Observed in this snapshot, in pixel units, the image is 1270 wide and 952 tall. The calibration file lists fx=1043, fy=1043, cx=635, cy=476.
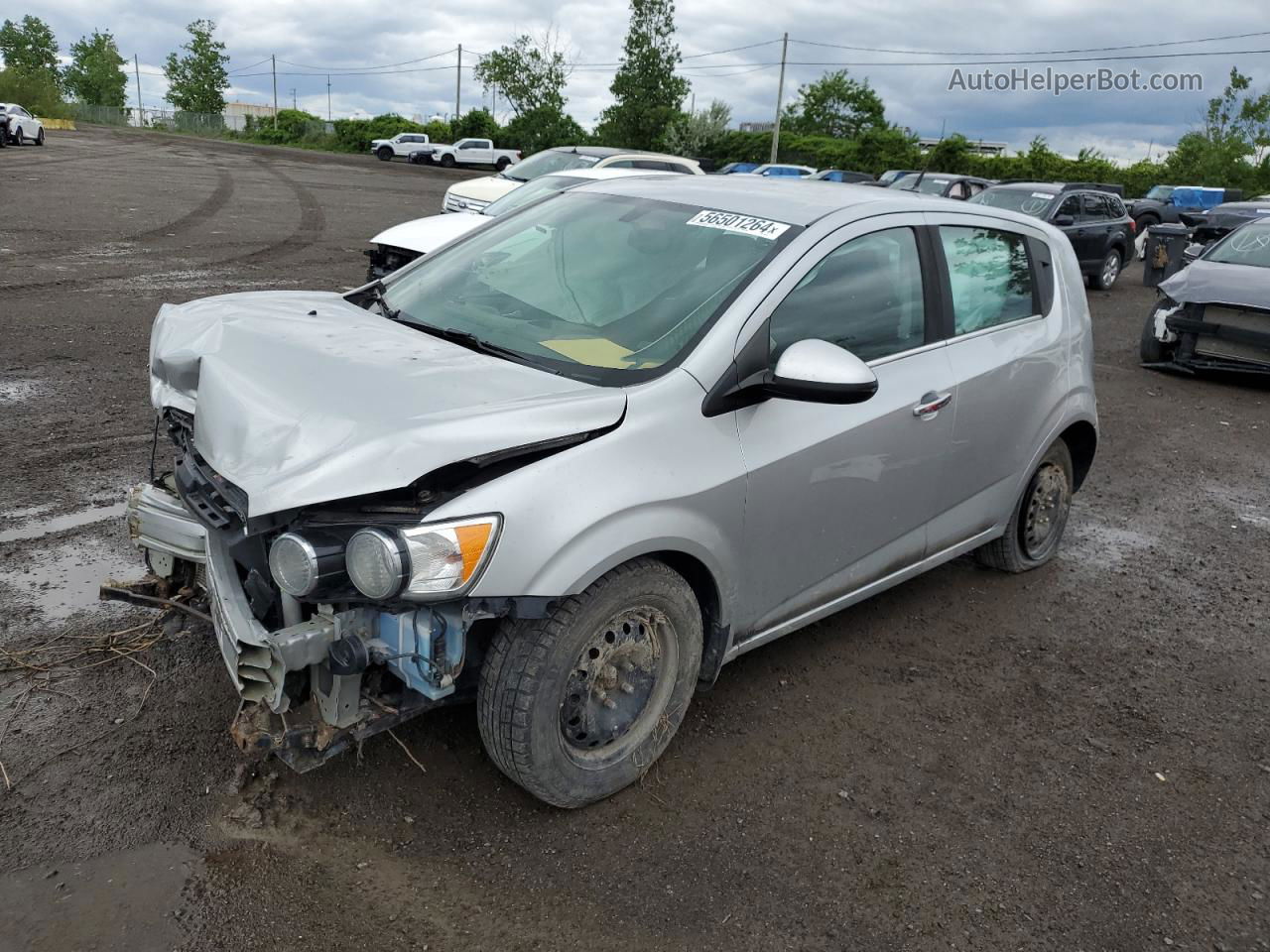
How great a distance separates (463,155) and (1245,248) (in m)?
44.9

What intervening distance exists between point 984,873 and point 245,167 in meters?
34.7

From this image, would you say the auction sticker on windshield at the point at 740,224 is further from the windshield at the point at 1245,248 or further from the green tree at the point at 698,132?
the green tree at the point at 698,132

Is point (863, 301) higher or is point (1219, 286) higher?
point (863, 301)

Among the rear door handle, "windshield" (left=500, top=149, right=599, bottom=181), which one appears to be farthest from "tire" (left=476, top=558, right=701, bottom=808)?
"windshield" (left=500, top=149, right=599, bottom=181)

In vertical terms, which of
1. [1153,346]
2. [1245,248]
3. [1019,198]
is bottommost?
[1153,346]

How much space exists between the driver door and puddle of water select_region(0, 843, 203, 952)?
6.08 feet

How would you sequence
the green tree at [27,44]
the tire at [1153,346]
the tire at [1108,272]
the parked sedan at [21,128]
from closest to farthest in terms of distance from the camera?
the tire at [1153,346]
the tire at [1108,272]
the parked sedan at [21,128]
the green tree at [27,44]

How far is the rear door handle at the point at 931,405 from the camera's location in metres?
3.85

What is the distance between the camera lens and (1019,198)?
56.9 ft

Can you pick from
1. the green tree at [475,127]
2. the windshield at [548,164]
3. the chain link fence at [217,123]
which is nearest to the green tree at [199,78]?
the chain link fence at [217,123]

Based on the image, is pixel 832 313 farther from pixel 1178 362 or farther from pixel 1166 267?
pixel 1166 267

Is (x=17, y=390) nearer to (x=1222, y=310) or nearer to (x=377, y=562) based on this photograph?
(x=377, y=562)

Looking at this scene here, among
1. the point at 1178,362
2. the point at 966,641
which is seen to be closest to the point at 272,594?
the point at 966,641

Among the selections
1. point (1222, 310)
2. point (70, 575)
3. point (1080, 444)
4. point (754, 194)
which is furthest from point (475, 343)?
point (1222, 310)
